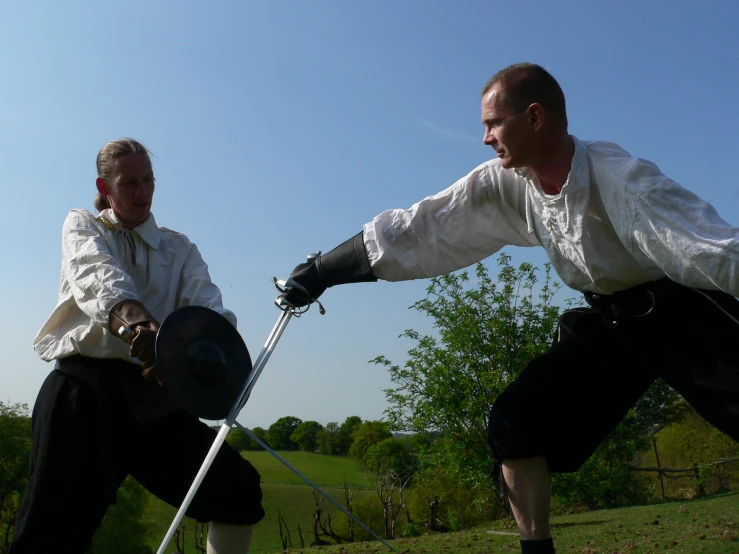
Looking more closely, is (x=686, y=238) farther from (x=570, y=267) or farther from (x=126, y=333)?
(x=126, y=333)

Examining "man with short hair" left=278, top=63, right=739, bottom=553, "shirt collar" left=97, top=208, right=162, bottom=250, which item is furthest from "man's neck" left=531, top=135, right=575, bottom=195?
"shirt collar" left=97, top=208, right=162, bottom=250

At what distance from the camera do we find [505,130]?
281 centimetres

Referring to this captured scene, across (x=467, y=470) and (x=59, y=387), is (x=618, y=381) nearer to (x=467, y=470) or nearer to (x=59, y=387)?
(x=59, y=387)

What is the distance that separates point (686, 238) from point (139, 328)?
76.2 inches

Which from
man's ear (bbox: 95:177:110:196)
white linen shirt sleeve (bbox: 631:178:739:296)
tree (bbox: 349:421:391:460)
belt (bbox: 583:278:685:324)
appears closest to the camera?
white linen shirt sleeve (bbox: 631:178:739:296)

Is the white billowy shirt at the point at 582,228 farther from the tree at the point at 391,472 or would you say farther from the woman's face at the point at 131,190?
the tree at the point at 391,472

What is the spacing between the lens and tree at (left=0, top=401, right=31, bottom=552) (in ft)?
105

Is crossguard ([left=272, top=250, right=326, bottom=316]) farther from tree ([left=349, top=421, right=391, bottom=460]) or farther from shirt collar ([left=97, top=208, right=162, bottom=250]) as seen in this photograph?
tree ([left=349, top=421, right=391, bottom=460])

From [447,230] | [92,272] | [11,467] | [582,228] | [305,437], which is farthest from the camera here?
[305,437]

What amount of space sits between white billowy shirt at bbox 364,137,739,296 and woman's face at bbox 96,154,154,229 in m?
1.05

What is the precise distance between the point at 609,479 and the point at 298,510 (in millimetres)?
23377

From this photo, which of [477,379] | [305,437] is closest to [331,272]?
[477,379]

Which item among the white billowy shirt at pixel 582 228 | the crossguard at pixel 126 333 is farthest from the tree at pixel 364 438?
the crossguard at pixel 126 333

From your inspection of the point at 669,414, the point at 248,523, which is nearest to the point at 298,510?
the point at 669,414
